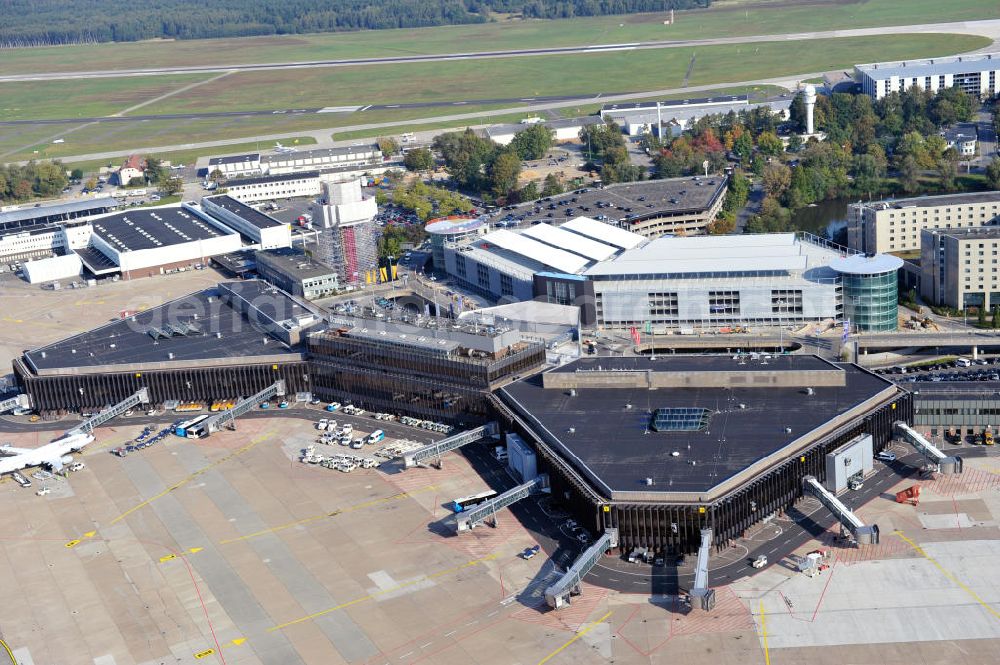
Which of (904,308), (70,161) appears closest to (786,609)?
(904,308)

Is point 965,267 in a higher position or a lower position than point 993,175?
lower

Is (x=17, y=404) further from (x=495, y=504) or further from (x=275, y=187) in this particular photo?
(x=275, y=187)

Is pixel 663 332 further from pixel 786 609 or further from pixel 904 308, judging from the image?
pixel 786 609

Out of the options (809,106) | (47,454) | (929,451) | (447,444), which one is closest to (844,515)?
(929,451)

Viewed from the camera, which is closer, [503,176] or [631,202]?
[631,202]

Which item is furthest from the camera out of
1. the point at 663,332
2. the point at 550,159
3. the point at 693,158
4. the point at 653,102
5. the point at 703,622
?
the point at 653,102

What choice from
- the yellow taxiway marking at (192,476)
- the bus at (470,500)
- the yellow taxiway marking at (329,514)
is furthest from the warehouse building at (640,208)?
→ the yellow taxiway marking at (329,514)

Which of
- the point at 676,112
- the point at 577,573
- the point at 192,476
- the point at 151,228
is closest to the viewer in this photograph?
the point at 577,573

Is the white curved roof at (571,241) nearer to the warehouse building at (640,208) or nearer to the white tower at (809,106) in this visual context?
the warehouse building at (640,208)
